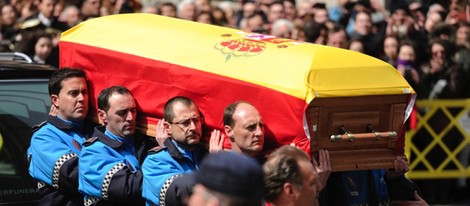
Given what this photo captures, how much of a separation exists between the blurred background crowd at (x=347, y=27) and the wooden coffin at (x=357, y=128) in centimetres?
616

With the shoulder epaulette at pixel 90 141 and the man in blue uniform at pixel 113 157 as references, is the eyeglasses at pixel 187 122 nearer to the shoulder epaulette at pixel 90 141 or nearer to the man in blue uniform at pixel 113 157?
the man in blue uniform at pixel 113 157

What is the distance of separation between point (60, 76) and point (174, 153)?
3.63 ft

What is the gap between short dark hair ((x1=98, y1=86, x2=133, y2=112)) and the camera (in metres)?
7.88

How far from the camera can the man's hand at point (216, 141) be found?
7.44 m

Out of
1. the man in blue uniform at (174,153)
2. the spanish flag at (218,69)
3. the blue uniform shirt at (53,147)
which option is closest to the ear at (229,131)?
the spanish flag at (218,69)

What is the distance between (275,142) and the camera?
7305 millimetres

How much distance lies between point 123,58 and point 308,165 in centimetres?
215

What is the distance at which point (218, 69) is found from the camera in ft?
24.6

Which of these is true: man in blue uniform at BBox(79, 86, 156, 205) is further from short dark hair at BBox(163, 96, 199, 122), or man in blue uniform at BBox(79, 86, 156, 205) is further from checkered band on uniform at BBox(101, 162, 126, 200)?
short dark hair at BBox(163, 96, 199, 122)

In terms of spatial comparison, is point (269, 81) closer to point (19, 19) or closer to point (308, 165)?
point (308, 165)

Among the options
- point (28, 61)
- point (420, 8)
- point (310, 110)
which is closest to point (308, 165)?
point (310, 110)

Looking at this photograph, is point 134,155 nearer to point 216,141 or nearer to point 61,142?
point 61,142

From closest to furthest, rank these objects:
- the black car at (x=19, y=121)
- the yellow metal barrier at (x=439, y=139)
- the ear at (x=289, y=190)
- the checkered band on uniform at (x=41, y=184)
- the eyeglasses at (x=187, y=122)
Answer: the ear at (x=289, y=190) < the eyeglasses at (x=187, y=122) < the checkered band on uniform at (x=41, y=184) < the black car at (x=19, y=121) < the yellow metal barrier at (x=439, y=139)

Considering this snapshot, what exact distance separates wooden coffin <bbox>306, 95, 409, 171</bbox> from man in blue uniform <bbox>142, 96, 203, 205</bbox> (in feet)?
2.62
